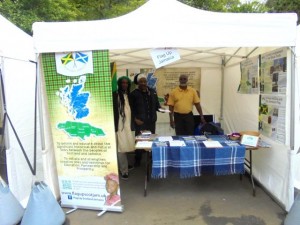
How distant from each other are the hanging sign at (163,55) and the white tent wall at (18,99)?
62.5 inches

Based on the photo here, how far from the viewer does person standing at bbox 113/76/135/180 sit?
165 inches

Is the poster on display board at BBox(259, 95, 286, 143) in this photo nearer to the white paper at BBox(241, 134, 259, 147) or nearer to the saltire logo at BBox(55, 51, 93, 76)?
the white paper at BBox(241, 134, 259, 147)

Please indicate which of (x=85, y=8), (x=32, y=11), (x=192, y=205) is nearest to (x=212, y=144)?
(x=192, y=205)

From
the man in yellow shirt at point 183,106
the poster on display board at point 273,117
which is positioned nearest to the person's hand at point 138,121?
the man in yellow shirt at point 183,106

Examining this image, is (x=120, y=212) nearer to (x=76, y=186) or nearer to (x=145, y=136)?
(x=76, y=186)

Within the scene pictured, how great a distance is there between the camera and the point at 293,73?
9.91 ft

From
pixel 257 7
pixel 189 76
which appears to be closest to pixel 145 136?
pixel 189 76

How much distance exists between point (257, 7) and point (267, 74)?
11.2 metres

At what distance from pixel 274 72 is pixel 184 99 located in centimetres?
185

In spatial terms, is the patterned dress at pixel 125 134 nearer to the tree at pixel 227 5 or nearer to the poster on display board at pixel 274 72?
the poster on display board at pixel 274 72

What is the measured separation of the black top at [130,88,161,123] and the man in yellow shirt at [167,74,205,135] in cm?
49

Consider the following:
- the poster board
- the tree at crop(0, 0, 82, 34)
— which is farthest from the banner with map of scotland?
the tree at crop(0, 0, 82, 34)

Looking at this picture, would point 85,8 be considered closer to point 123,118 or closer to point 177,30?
point 123,118

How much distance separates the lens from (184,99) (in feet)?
16.6
